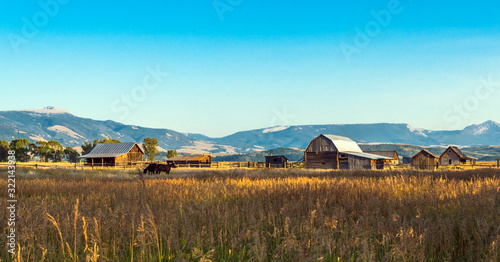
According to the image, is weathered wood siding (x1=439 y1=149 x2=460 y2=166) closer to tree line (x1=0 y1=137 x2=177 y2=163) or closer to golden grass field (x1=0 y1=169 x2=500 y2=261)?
tree line (x1=0 y1=137 x2=177 y2=163)

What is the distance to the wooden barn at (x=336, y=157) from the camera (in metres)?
60.8

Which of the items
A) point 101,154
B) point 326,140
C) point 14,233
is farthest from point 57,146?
point 14,233

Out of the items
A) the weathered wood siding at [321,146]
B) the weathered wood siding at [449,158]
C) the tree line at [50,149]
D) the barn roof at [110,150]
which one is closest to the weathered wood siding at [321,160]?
the weathered wood siding at [321,146]

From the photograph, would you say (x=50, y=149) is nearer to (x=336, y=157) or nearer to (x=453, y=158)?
(x=336, y=157)

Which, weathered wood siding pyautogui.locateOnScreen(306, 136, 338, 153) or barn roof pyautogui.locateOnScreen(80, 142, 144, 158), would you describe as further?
barn roof pyautogui.locateOnScreen(80, 142, 144, 158)

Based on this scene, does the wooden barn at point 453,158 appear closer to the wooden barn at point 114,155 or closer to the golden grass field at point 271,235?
the wooden barn at point 114,155

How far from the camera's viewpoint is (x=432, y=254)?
5156 mm

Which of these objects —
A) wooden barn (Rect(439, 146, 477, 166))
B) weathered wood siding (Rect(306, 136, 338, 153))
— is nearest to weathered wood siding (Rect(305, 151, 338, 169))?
weathered wood siding (Rect(306, 136, 338, 153))

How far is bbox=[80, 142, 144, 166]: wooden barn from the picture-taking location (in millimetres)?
76125

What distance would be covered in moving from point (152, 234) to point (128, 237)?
35cm

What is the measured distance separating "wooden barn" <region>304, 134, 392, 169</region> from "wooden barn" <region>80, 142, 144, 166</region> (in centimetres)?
3703

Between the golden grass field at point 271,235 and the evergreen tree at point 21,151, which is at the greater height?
the evergreen tree at point 21,151

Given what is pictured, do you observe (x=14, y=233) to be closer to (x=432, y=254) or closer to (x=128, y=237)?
(x=128, y=237)

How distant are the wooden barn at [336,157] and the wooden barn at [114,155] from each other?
121 feet
